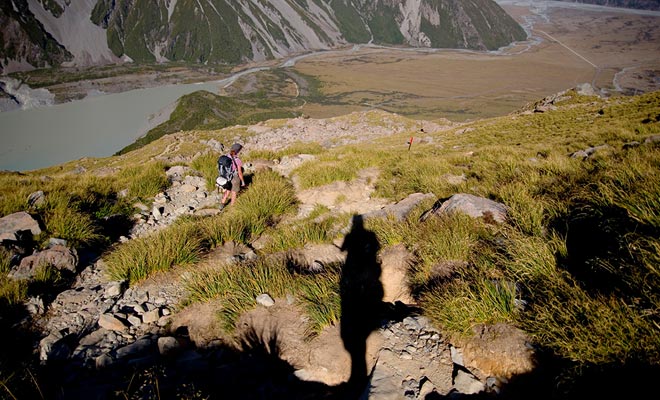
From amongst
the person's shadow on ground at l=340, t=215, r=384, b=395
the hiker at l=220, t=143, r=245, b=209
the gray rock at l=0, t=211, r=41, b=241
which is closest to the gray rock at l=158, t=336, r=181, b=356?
the person's shadow on ground at l=340, t=215, r=384, b=395

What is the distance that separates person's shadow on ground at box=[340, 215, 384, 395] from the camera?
3.88m

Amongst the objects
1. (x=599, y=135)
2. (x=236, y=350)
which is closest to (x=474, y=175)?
(x=236, y=350)

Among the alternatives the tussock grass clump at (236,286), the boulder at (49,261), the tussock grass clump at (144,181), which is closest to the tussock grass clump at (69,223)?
the boulder at (49,261)

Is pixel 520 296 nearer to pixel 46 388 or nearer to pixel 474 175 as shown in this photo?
pixel 46 388

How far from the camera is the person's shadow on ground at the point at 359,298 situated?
3.88 metres

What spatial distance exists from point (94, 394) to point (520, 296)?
183 inches

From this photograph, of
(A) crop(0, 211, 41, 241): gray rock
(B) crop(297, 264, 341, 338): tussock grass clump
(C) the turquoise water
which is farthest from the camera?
(C) the turquoise water

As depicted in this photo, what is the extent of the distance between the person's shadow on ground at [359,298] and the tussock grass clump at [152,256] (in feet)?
9.92

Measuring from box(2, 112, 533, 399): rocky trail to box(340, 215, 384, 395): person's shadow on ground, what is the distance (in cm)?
8

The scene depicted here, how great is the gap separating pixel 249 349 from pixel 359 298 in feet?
5.37

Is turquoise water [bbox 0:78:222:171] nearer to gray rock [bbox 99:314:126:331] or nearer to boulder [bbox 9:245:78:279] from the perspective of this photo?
boulder [bbox 9:245:78:279]

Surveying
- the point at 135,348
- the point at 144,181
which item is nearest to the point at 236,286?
the point at 135,348

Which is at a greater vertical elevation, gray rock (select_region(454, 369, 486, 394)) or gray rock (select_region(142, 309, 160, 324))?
gray rock (select_region(454, 369, 486, 394))

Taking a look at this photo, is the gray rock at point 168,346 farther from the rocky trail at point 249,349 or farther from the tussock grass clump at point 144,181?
the tussock grass clump at point 144,181
